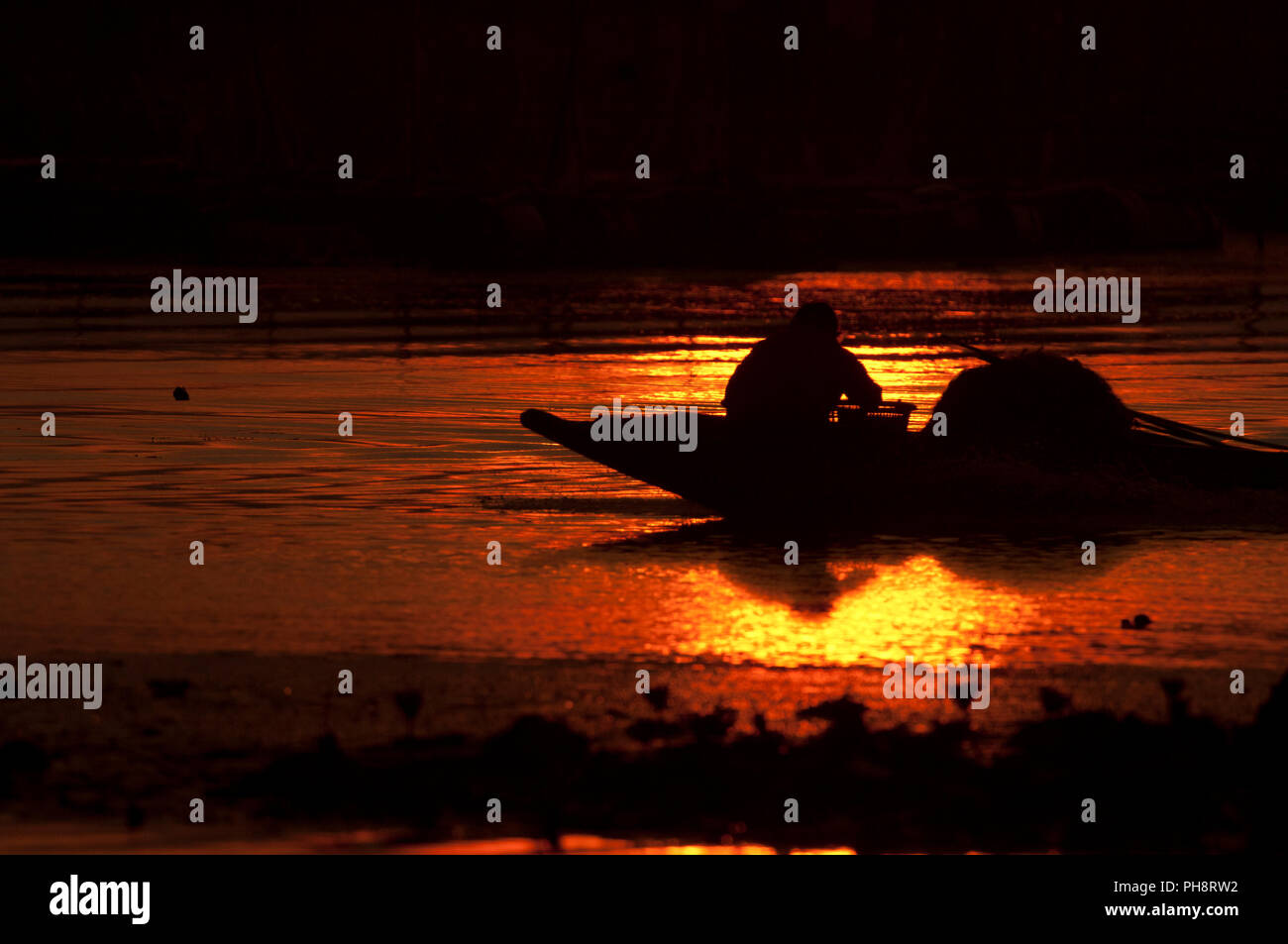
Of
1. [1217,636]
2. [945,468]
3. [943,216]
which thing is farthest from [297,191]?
[1217,636]

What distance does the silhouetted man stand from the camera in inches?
706

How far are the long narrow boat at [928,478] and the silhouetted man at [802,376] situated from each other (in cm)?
28

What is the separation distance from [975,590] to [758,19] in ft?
294

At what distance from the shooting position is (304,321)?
42188 millimetres

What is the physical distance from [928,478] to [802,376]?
→ 1.68 meters

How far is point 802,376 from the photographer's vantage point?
1800cm

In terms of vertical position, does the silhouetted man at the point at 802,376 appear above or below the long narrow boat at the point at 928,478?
above

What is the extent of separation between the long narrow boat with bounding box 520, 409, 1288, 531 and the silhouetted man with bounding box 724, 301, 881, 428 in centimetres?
28

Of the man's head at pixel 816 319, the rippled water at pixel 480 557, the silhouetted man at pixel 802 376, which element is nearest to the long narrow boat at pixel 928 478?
the silhouetted man at pixel 802 376

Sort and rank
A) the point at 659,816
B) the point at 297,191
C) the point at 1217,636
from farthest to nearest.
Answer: the point at 297,191, the point at 1217,636, the point at 659,816

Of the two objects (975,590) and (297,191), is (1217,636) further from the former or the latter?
(297,191)

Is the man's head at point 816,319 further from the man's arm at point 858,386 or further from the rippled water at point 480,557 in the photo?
the rippled water at point 480,557

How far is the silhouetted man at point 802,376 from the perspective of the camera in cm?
1794

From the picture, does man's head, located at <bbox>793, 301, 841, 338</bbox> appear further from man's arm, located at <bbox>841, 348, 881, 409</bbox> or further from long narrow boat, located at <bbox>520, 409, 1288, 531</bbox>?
long narrow boat, located at <bbox>520, 409, 1288, 531</bbox>
